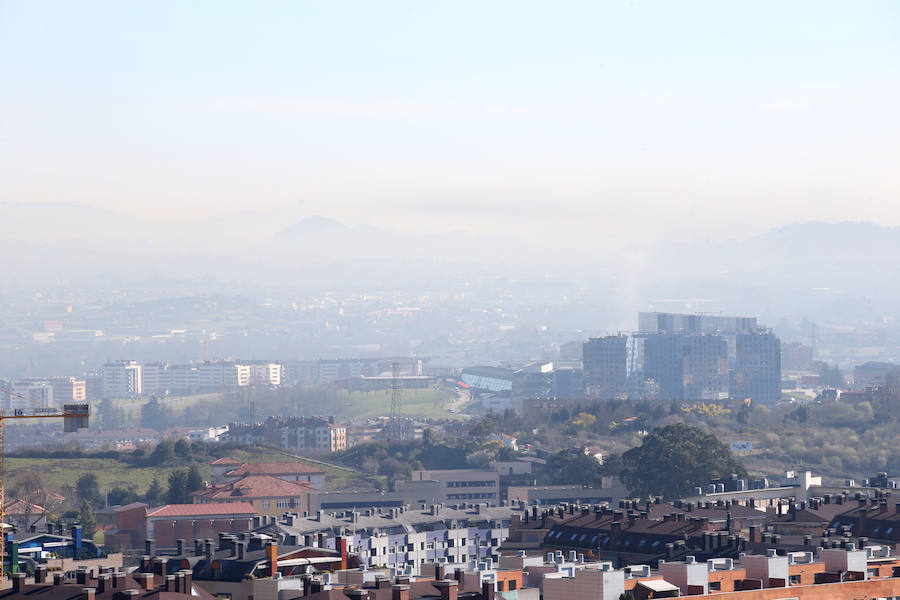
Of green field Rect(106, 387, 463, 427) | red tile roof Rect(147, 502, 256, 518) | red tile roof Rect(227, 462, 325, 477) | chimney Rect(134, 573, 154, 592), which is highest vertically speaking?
green field Rect(106, 387, 463, 427)

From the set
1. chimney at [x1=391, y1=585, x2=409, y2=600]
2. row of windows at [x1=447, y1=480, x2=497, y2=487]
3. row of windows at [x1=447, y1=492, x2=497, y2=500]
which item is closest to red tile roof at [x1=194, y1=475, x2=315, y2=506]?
row of windows at [x1=447, y1=492, x2=497, y2=500]

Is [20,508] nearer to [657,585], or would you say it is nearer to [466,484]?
[466,484]

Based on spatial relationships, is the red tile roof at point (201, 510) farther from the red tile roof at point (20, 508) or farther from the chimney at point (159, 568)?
the chimney at point (159, 568)

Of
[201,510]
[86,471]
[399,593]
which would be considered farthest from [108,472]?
[399,593]

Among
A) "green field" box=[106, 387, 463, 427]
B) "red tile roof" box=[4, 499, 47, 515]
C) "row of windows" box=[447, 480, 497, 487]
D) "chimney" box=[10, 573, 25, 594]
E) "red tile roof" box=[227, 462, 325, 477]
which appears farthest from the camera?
"green field" box=[106, 387, 463, 427]

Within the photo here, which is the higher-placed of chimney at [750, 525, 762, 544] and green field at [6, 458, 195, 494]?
green field at [6, 458, 195, 494]

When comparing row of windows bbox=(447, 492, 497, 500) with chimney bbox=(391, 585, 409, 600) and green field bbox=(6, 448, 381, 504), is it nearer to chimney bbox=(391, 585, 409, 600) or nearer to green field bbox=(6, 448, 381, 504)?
green field bbox=(6, 448, 381, 504)
